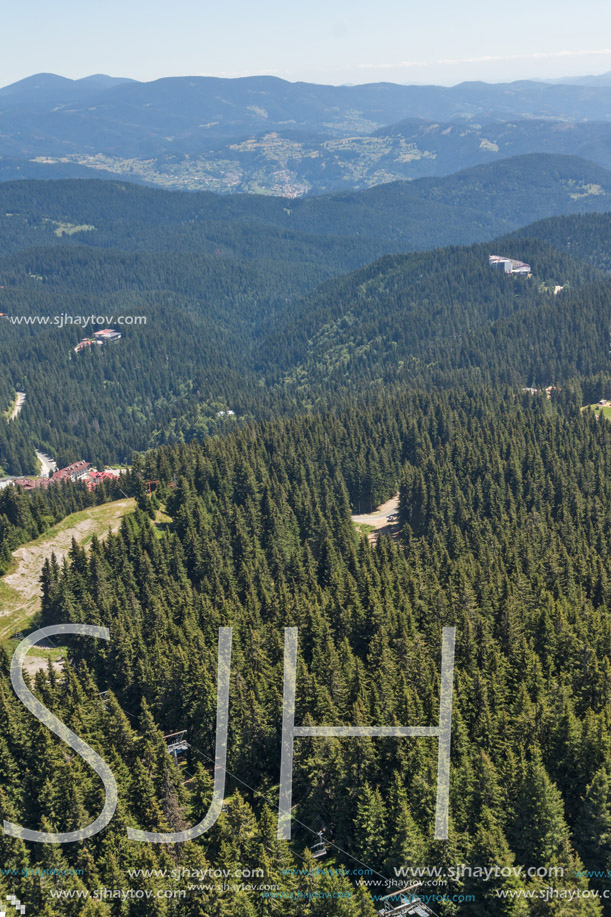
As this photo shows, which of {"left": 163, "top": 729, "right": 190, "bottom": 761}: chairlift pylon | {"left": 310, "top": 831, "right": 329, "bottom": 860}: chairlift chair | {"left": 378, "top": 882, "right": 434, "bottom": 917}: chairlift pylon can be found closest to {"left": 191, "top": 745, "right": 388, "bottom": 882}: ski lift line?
{"left": 310, "top": 831, "right": 329, "bottom": 860}: chairlift chair

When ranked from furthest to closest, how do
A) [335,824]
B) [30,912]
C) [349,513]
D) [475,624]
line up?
[349,513] → [475,624] → [335,824] → [30,912]

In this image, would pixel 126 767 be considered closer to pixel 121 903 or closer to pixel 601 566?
pixel 121 903

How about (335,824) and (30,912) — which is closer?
(30,912)

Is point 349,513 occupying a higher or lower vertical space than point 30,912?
lower

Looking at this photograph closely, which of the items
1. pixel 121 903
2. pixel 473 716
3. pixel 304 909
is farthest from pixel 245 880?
pixel 473 716

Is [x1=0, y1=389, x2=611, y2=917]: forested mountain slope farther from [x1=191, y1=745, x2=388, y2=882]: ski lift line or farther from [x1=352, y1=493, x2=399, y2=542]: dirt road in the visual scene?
[x1=352, y1=493, x2=399, y2=542]: dirt road

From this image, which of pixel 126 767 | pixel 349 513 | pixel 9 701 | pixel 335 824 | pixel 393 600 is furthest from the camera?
pixel 349 513

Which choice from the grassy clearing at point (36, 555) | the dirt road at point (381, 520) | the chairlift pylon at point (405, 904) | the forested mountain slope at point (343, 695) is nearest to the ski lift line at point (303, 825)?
the forested mountain slope at point (343, 695)
